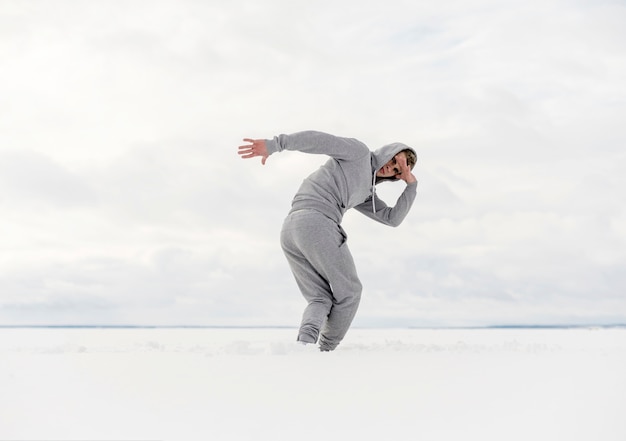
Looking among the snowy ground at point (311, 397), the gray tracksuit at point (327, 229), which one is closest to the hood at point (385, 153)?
the gray tracksuit at point (327, 229)

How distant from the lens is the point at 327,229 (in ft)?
11.4

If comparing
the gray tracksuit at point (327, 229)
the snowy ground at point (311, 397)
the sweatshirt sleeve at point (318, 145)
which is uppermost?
the sweatshirt sleeve at point (318, 145)

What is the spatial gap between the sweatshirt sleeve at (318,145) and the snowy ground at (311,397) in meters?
1.15

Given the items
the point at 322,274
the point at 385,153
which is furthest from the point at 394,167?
the point at 322,274

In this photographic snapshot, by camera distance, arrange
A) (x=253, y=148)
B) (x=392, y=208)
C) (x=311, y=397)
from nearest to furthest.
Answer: (x=311, y=397) < (x=253, y=148) < (x=392, y=208)

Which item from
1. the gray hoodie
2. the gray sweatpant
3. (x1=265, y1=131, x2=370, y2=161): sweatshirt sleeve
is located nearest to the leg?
the gray sweatpant

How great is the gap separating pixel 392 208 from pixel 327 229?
59 cm

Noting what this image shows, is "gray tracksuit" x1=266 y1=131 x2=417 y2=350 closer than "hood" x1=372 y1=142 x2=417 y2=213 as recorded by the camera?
Yes

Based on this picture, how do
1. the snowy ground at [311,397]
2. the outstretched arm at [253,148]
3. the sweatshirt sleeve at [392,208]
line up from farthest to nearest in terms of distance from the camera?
the sweatshirt sleeve at [392,208]
the outstretched arm at [253,148]
the snowy ground at [311,397]

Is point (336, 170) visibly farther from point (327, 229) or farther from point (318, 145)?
point (327, 229)

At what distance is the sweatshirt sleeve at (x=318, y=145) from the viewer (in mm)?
3391

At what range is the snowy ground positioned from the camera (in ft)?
4.81

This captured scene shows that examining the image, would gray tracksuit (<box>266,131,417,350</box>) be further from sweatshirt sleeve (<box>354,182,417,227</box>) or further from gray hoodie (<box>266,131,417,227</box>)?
sweatshirt sleeve (<box>354,182,417,227</box>)

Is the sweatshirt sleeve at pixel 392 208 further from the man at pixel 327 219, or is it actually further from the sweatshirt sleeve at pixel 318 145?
the sweatshirt sleeve at pixel 318 145
